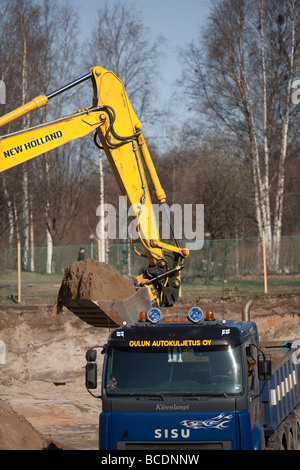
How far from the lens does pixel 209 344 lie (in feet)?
23.9

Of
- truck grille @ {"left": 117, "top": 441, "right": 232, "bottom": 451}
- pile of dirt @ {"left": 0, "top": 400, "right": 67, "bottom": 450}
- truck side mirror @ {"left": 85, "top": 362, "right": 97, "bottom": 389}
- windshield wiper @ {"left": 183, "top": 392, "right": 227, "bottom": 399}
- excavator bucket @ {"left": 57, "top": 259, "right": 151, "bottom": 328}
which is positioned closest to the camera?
truck grille @ {"left": 117, "top": 441, "right": 232, "bottom": 451}

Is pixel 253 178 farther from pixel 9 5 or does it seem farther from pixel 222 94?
pixel 9 5

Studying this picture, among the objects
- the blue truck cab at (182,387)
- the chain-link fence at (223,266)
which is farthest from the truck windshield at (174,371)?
the chain-link fence at (223,266)

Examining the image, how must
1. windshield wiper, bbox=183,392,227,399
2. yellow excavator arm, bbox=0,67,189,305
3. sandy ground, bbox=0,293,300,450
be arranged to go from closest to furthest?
windshield wiper, bbox=183,392,227,399
sandy ground, bbox=0,293,300,450
yellow excavator arm, bbox=0,67,189,305

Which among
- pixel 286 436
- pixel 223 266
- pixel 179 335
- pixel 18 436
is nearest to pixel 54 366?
pixel 18 436

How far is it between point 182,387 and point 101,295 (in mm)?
4706

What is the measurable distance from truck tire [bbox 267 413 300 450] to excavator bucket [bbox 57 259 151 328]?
3.43 metres

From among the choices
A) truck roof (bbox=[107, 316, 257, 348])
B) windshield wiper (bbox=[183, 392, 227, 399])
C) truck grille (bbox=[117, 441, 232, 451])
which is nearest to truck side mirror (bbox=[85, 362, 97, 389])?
truck roof (bbox=[107, 316, 257, 348])

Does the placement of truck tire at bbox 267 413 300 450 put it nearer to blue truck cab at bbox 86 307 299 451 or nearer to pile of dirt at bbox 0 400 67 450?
blue truck cab at bbox 86 307 299 451

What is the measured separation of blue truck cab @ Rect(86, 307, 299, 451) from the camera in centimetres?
697

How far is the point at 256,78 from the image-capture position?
107ft

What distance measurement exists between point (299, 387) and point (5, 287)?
1716 cm

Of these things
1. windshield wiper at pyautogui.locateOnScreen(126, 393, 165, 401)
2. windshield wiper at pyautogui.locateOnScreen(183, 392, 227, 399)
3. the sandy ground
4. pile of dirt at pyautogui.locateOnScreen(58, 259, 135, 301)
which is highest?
pile of dirt at pyautogui.locateOnScreen(58, 259, 135, 301)
